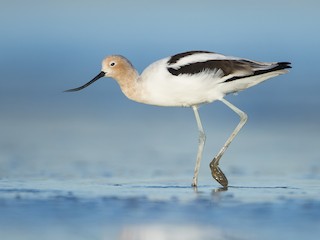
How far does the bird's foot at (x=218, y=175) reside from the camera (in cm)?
1085

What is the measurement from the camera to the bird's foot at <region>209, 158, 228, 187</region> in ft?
35.6

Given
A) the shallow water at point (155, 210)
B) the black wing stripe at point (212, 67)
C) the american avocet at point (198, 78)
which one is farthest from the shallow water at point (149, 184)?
the black wing stripe at point (212, 67)

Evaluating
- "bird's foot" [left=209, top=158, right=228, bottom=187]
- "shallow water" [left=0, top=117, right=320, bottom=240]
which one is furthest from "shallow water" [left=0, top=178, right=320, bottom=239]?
"bird's foot" [left=209, top=158, right=228, bottom=187]

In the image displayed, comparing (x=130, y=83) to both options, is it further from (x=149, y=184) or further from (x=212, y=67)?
Answer: (x=149, y=184)

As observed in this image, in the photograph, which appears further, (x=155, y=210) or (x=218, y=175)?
(x=218, y=175)

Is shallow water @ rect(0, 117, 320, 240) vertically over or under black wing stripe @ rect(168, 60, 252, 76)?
under

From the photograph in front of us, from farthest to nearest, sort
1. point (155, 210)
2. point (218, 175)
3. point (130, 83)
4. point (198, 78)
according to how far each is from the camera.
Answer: point (130, 83) → point (198, 78) → point (218, 175) → point (155, 210)

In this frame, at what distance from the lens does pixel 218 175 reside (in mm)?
10984

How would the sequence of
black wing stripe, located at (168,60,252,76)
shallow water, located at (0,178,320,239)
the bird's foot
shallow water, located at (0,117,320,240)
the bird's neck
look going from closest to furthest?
1. shallow water, located at (0,178,320,239)
2. shallow water, located at (0,117,320,240)
3. the bird's foot
4. black wing stripe, located at (168,60,252,76)
5. the bird's neck

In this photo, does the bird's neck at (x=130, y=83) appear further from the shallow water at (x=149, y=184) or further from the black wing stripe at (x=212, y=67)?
the shallow water at (x=149, y=184)

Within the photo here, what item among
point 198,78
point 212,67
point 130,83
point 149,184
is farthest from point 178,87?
point 149,184

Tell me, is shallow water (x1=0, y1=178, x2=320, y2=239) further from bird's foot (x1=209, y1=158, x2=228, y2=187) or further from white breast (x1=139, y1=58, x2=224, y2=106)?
white breast (x1=139, y1=58, x2=224, y2=106)

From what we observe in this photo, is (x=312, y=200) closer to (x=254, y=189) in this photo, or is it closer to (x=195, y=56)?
(x=254, y=189)

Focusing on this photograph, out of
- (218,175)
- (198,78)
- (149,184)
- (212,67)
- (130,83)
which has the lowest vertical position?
(149,184)
